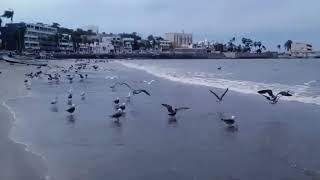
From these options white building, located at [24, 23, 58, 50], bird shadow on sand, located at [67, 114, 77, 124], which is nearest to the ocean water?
bird shadow on sand, located at [67, 114, 77, 124]

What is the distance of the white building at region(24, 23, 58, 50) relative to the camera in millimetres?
175625

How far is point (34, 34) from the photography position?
18388cm

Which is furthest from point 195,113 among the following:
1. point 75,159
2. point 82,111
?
point 75,159

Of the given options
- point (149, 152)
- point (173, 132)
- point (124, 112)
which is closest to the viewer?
point (149, 152)

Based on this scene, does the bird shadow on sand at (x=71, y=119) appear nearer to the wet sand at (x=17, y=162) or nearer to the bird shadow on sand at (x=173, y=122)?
the bird shadow on sand at (x=173, y=122)

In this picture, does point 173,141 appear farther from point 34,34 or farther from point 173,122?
point 34,34

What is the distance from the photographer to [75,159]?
533 inches

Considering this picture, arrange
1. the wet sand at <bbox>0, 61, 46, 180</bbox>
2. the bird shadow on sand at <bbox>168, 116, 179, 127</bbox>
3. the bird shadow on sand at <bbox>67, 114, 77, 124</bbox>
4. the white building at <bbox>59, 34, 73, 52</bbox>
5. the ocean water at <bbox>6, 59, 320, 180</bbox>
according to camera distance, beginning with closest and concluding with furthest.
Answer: the wet sand at <bbox>0, 61, 46, 180</bbox>, the ocean water at <bbox>6, 59, 320, 180</bbox>, the bird shadow on sand at <bbox>168, 116, 179, 127</bbox>, the bird shadow on sand at <bbox>67, 114, 77, 124</bbox>, the white building at <bbox>59, 34, 73, 52</bbox>

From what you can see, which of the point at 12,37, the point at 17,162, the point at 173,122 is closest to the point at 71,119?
the point at 173,122

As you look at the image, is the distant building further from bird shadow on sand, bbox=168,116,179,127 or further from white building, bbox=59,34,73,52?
bird shadow on sand, bbox=168,116,179,127

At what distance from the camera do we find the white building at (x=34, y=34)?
176m

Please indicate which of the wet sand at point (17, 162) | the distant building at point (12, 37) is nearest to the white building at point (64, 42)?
the distant building at point (12, 37)

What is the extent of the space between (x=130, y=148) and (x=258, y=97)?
17736mm

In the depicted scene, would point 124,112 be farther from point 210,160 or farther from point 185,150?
point 210,160
